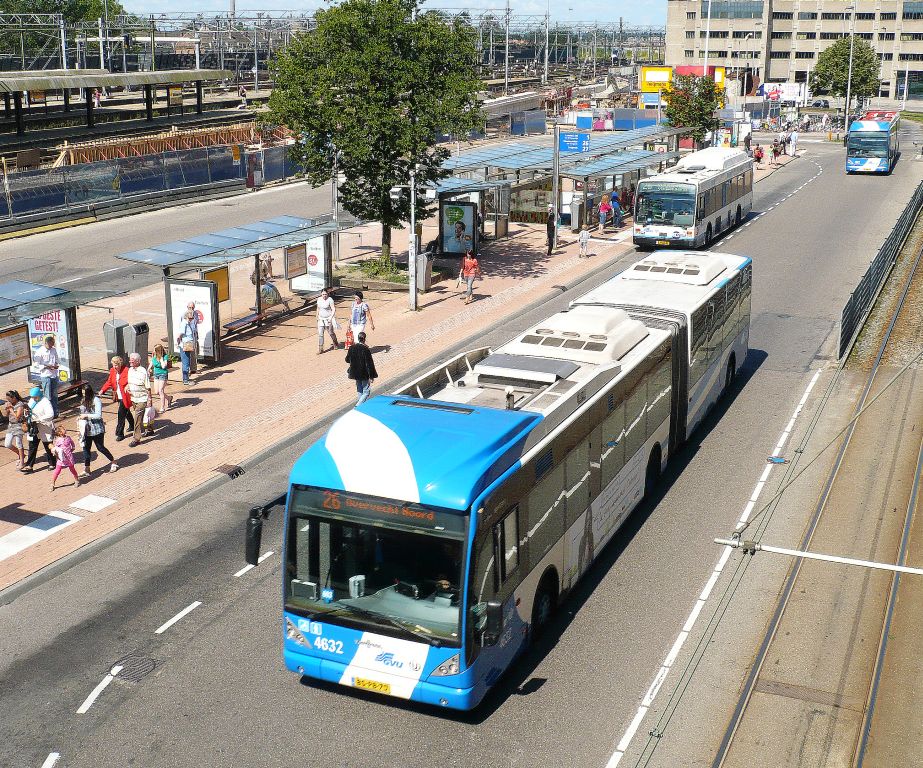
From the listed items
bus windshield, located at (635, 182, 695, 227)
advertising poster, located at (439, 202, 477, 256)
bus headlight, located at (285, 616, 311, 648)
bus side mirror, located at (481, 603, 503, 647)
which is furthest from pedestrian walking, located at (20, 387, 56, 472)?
bus windshield, located at (635, 182, 695, 227)

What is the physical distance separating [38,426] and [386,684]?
33.4ft

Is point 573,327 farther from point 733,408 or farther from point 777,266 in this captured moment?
point 777,266

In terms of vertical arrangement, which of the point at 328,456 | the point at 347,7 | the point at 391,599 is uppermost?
the point at 347,7

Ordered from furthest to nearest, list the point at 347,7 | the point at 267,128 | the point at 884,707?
1. the point at 267,128
2. the point at 347,7
3. the point at 884,707

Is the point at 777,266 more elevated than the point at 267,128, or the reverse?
the point at 267,128

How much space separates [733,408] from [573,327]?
6.92 metres

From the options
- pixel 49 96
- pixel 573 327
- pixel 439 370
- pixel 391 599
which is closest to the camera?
pixel 391 599

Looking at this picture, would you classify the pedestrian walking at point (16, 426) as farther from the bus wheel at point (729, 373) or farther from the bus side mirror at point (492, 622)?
the bus wheel at point (729, 373)

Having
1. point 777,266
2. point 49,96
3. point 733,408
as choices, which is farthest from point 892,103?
point 733,408

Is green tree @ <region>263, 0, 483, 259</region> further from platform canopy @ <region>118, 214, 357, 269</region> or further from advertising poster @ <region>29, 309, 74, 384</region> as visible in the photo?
advertising poster @ <region>29, 309, 74, 384</region>

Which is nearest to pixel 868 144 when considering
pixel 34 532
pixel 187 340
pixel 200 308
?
pixel 200 308

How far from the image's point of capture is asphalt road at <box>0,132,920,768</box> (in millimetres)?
10648

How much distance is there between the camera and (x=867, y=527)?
1591 cm

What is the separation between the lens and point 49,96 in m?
86.4
